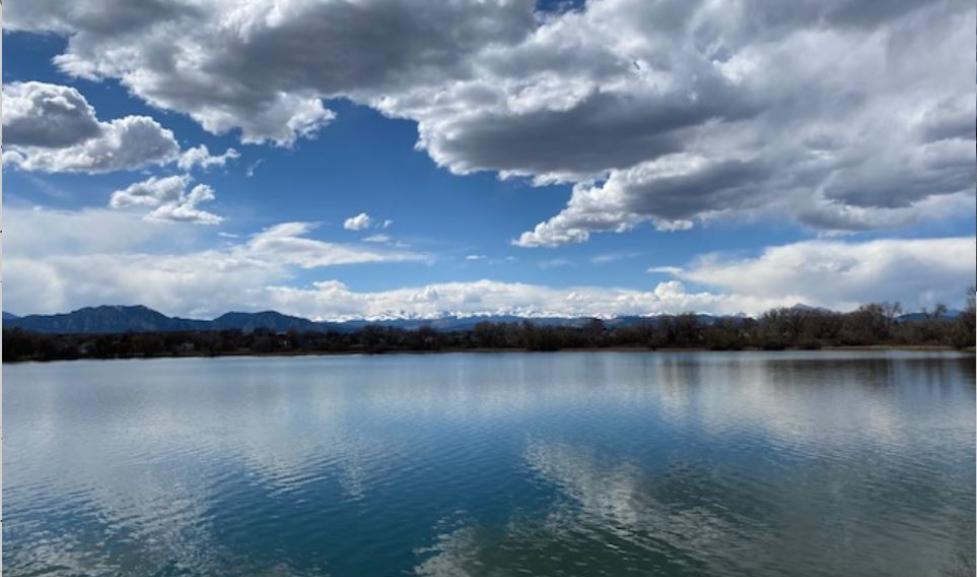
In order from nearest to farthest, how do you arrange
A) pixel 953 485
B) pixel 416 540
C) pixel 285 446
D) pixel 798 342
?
pixel 416 540
pixel 953 485
pixel 285 446
pixel 798 342

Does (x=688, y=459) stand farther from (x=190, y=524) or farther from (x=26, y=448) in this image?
(x=26, y=448)

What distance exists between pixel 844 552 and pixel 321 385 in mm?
66786

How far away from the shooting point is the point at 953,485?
25.5 metres

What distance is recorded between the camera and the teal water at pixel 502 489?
62.0 ft

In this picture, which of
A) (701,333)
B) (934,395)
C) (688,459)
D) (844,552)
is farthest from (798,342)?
(844,552)

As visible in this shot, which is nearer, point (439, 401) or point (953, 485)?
point (953, 485)

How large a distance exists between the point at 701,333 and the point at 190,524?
187 meters

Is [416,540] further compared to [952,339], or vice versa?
[952,339]

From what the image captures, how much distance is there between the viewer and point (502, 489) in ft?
86.1

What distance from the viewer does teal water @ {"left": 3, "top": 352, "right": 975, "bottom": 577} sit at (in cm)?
1889

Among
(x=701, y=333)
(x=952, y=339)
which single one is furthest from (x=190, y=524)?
(x=701, y=333)

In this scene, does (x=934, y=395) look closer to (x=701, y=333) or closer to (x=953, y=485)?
(x=953, y=485)

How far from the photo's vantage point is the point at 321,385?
258 ft

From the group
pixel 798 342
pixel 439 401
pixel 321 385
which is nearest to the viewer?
pixel 439 401
